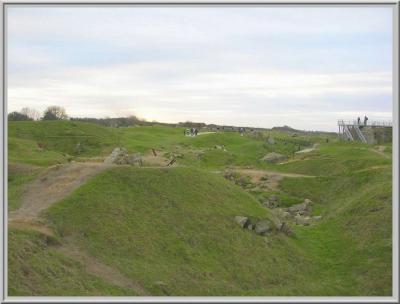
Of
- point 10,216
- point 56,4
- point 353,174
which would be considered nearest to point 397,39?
point 56,4

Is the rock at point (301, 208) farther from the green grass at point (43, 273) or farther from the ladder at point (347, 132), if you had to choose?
the ladder at point (347, 132)

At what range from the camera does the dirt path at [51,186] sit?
25.8 meters

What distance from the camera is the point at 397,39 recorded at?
17469mm

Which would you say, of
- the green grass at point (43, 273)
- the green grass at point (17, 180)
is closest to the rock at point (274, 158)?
the green grass at point (17, 180)

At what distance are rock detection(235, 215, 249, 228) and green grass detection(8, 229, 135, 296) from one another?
9.41 metres

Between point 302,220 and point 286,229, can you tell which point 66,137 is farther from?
point 286,229

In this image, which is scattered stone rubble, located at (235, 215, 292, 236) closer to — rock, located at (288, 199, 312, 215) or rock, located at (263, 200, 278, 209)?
rock, located at (288, 199, 312, 215)

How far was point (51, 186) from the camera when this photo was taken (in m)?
29.1

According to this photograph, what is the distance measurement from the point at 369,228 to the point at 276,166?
2937cm

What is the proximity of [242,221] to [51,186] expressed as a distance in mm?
11113

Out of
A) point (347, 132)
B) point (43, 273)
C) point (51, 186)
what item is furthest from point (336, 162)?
point (43, 273)

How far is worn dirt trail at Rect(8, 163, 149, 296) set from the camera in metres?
21.5

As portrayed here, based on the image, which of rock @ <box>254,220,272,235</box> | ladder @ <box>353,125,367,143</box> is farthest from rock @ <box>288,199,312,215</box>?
ladder @ <box>353,125,367,143</box>

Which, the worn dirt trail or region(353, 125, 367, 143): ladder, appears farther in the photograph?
region(353, 125, 367, 143): ladder
